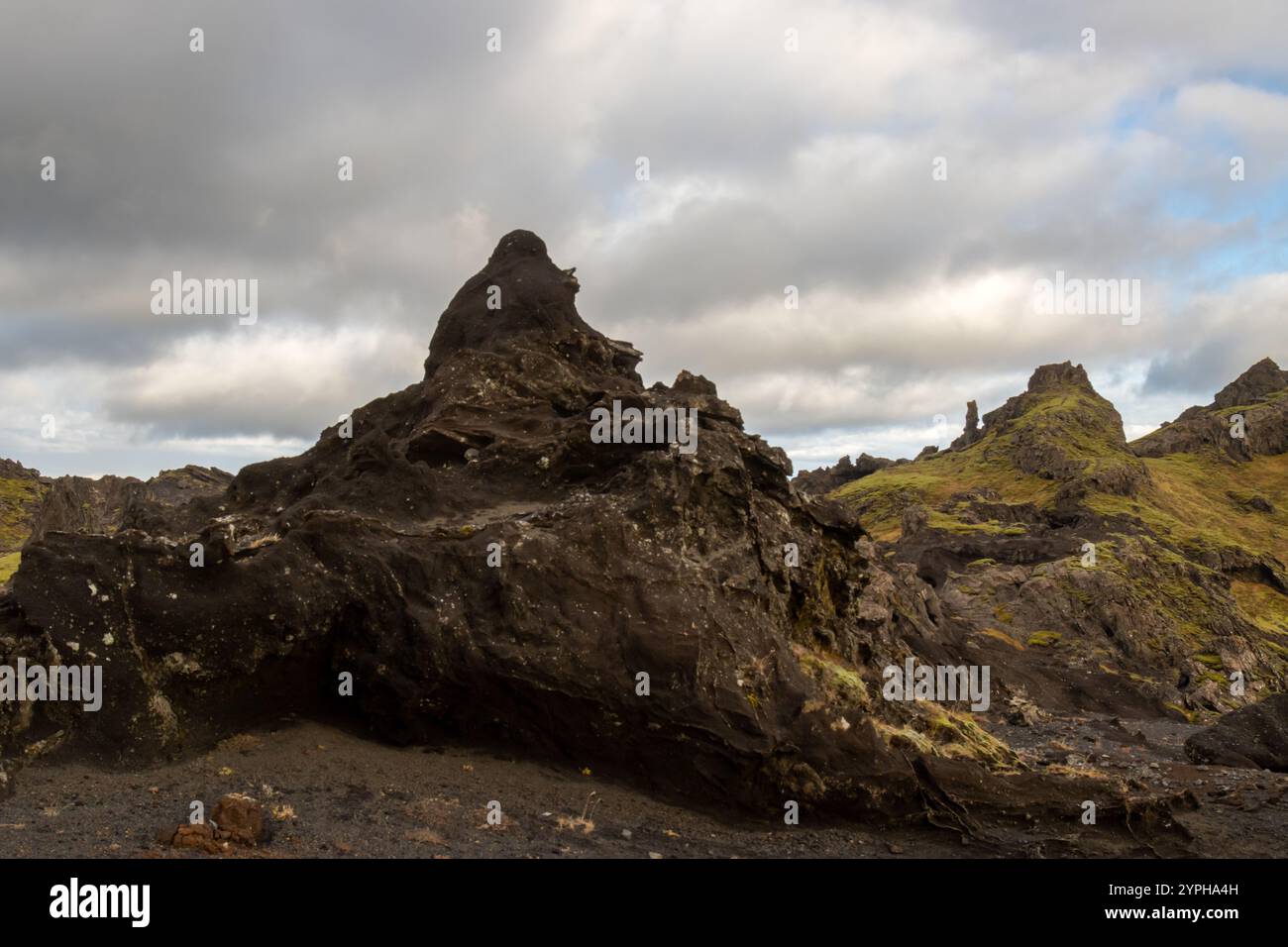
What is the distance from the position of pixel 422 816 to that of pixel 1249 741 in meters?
42.3

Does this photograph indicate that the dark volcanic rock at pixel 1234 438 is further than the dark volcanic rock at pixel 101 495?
Yes

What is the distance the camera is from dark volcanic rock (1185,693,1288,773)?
43062 mm

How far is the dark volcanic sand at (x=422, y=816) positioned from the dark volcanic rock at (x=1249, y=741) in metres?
15.9

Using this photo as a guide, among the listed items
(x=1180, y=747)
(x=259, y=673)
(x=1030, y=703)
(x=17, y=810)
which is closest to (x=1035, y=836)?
(x=259, y=673)

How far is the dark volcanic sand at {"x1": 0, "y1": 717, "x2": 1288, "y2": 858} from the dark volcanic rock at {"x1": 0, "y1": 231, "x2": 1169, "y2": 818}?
0.78 metres

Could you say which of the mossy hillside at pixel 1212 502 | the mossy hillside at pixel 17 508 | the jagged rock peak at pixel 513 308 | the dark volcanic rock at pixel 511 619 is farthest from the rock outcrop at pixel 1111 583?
the mossy hillside at pixel 17 508

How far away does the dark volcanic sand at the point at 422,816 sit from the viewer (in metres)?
18.4

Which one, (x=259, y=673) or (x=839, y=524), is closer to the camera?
(x=259, y=673)

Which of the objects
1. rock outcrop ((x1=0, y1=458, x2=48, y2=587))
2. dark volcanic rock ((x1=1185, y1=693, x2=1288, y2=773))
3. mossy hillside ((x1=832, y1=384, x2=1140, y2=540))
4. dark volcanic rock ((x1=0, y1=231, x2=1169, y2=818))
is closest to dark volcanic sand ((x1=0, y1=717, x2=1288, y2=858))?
dark volcanic rock ((x1=0, y1=231, x2=1169, y2=818))

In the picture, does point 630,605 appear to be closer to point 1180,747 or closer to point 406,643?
point 406,643

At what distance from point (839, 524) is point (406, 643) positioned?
756 inches

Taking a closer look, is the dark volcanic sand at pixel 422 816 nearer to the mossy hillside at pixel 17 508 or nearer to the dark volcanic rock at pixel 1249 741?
the dark volcanic rock at pixel 1249 741

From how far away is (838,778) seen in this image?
995 inches

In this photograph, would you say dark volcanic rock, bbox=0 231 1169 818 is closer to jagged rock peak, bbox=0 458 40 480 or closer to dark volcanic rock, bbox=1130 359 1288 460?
jagged rock peak, bbox=0 458 40 480
